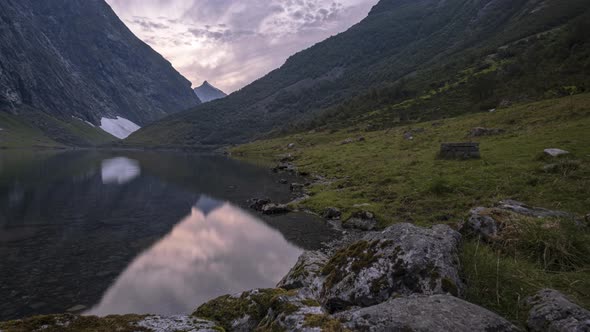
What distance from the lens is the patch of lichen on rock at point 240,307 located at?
7.97m

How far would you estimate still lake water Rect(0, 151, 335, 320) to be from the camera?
15359mm

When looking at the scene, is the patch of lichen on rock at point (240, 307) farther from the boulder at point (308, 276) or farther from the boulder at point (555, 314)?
the boulder at point (555, 314)

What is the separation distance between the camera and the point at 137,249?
22.2 m

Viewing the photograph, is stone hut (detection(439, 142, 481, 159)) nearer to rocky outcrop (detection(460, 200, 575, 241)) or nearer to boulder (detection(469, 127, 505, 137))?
boulder (detection(469, 127, 505, 137))

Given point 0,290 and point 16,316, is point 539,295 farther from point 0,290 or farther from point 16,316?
point 0,290

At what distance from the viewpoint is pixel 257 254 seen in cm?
2098

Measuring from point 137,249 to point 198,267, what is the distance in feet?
18.6

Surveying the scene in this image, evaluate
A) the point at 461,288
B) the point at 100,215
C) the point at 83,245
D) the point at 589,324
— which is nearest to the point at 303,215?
the point at 83,245

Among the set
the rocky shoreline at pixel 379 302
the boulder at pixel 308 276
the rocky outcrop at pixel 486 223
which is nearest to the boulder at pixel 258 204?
the boulder at pixel 308 276

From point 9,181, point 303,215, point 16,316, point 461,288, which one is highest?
point 9,181

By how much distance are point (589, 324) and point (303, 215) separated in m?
24.4

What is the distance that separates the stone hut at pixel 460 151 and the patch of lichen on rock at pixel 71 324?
34018 millimetres

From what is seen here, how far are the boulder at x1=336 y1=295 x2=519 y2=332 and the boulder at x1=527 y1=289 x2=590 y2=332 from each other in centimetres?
47

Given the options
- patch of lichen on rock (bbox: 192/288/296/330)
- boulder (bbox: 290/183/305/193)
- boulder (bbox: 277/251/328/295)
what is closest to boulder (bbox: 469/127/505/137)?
boulder (bbox: 290/183/305/193)
